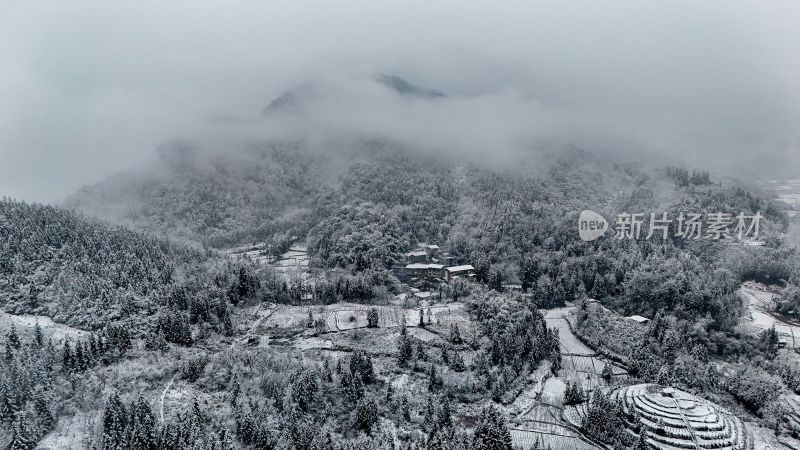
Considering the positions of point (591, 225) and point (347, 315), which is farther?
point (591, 225)

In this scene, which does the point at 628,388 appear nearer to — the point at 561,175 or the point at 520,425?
the point at 520,425

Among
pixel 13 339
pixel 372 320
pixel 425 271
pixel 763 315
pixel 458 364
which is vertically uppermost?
pixel 13 339

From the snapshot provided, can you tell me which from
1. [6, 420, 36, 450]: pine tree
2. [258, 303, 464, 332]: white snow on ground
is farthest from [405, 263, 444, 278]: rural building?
[6, 420, 36, 450]: pine tree

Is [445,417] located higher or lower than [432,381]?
lower

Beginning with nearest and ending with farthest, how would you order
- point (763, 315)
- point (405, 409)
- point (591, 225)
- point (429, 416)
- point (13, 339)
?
point (429, 416) < point (405, 409) < point (13, 339) < point (763, 315) < point (591, 225)

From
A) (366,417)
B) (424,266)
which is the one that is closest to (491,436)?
(366,417)

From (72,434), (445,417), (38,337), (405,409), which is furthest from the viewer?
(38,337)

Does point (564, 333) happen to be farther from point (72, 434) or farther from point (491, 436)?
point (72, 434)

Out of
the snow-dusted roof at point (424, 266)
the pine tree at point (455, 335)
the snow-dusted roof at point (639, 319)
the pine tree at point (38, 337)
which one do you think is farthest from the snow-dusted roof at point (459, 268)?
the pine tree at point (38, 337)

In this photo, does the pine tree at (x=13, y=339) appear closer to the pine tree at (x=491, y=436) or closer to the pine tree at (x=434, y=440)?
the pine tree at (x=434, y=440)
